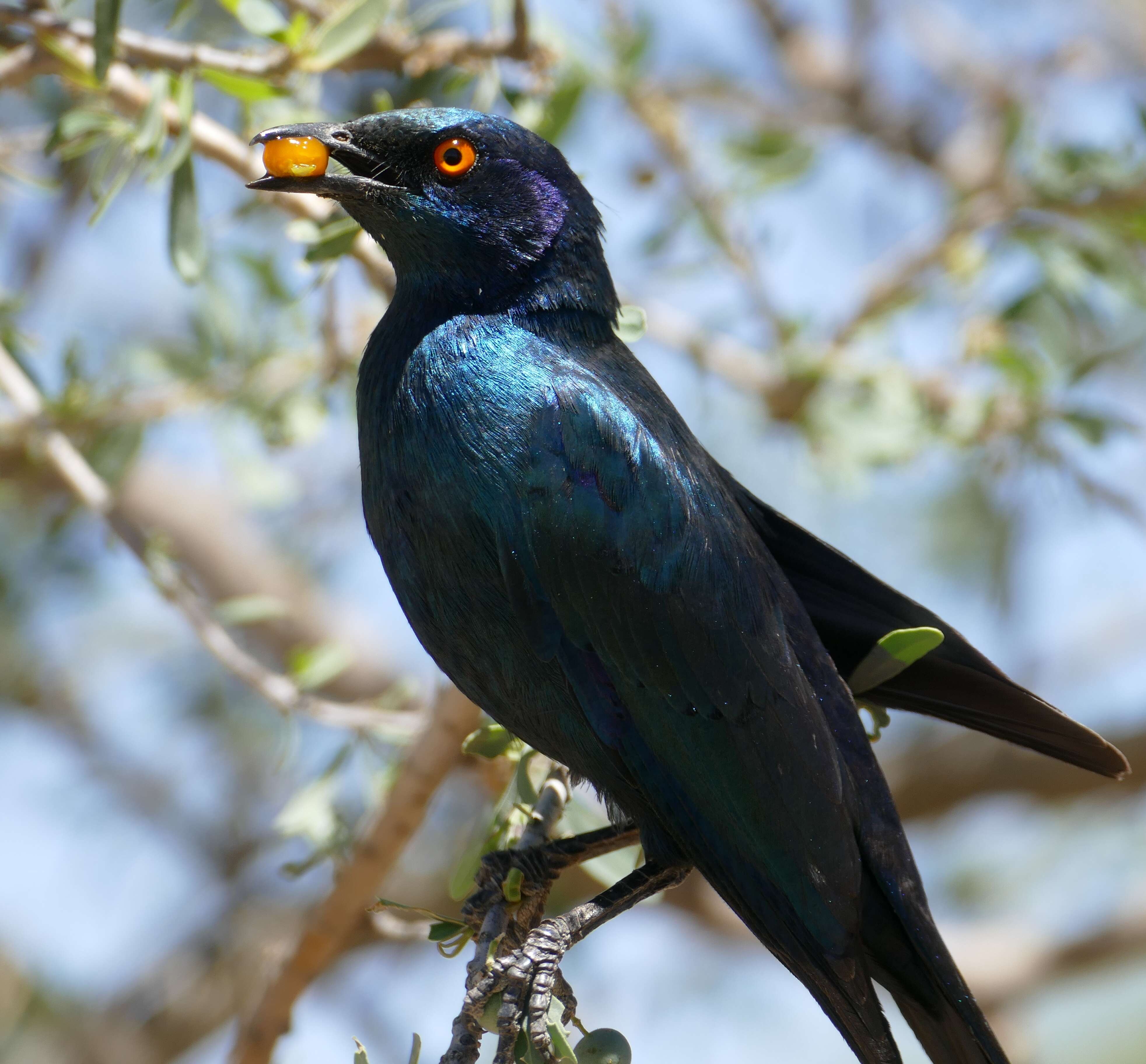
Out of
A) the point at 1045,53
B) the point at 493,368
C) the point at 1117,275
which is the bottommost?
the point at 493,368

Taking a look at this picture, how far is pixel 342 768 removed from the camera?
341cm

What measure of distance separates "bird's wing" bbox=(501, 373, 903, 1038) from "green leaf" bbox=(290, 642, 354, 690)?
114 centimetres

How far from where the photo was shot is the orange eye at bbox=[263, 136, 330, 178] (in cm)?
256

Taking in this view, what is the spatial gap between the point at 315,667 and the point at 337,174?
1292 millimetres

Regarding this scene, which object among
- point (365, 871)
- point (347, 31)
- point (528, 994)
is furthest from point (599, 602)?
point (347, 31)

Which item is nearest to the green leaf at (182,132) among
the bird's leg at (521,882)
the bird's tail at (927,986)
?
the bird's leg at (521,882)

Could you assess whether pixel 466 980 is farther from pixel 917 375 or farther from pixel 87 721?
pixel 87 721

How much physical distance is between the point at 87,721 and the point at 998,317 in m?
5.01

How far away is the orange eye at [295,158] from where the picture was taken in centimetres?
256

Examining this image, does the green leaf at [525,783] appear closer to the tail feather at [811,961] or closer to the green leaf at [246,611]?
the tail feather at [811,961]

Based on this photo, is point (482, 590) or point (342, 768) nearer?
point (482, 590)

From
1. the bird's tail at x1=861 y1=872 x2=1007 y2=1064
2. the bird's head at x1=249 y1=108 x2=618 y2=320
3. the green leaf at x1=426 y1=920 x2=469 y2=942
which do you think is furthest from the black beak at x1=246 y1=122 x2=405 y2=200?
the bird's tail at x1=861 y1=872 x2=1007 y2=1064

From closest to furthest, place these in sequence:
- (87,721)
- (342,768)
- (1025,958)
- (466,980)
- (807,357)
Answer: (466,980) < (342,768) < (807,357) < (1025,958) < (87,721)

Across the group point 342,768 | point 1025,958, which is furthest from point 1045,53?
point 342,768
